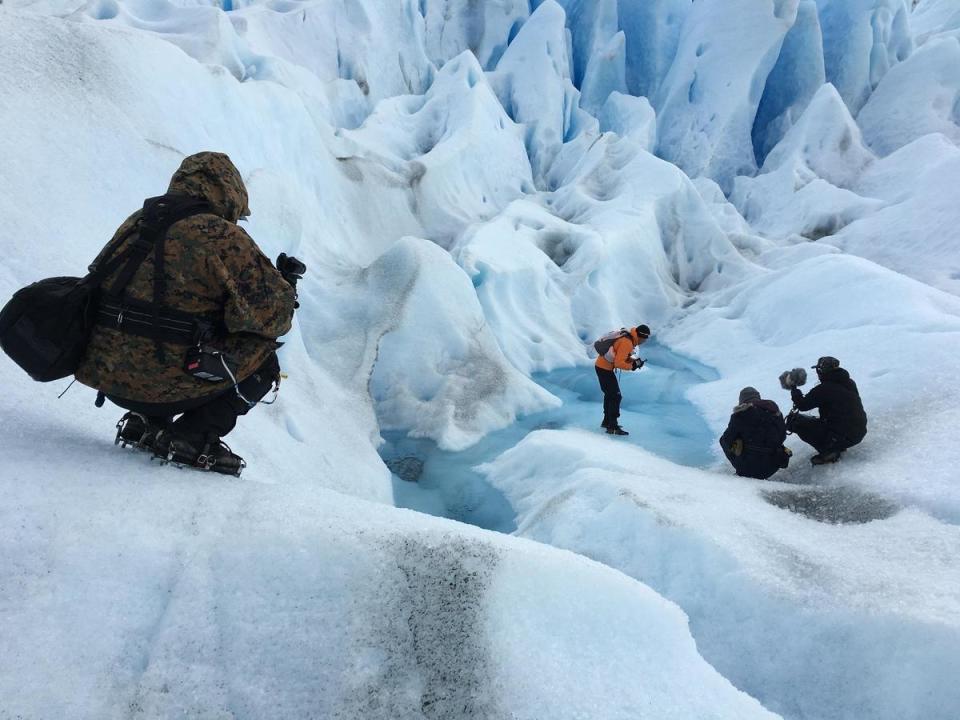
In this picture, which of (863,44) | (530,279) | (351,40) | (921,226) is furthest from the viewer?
(863,44)

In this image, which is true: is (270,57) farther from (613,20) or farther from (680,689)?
(613,20)

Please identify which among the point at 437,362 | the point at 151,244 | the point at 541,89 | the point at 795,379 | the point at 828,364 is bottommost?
the point at 437,362

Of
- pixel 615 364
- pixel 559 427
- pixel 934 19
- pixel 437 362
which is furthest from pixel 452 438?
pixel 934 19

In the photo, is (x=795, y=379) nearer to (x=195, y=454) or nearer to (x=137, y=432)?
(x=195, y=454)

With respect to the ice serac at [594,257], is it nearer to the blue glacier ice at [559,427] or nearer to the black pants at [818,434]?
the blue glacier ice at [559,427]

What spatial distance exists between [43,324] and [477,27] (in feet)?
91.6

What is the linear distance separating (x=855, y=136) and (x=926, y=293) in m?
17.3

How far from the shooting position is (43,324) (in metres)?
2.12

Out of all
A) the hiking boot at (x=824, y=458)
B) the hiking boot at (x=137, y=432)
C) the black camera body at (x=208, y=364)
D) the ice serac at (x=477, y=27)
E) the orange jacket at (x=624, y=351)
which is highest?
the ice serac at (x=477, y=27)

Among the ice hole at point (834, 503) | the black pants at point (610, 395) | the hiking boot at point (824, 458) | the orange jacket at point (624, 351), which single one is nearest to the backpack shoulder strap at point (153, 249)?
the ice hole at point (834, 503)

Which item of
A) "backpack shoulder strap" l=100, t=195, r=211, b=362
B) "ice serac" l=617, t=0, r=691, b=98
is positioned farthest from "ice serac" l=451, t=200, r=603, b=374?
"ice serac" l=617, t=0, r=691, b=98

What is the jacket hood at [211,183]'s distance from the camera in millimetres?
2375

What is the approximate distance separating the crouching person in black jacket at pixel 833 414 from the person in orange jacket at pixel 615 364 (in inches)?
82.3

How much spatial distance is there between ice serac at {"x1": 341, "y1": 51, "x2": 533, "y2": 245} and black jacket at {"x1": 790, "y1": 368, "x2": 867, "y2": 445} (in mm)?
11065
